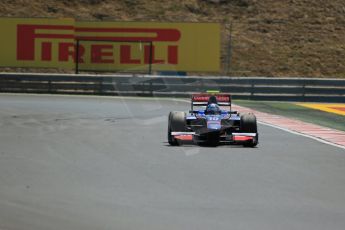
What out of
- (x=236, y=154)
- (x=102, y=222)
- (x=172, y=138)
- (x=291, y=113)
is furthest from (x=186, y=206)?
(x=291, y=113)

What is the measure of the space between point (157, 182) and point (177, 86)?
1872 centimetres

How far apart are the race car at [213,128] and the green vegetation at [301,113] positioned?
4088mm

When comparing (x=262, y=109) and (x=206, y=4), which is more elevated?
(x=206, y=4)

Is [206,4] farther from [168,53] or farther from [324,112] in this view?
[324,112]

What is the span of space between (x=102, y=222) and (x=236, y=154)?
5320 millimetres

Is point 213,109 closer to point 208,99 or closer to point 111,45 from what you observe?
point 208,99

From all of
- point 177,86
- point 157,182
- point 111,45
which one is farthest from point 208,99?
point 111,45

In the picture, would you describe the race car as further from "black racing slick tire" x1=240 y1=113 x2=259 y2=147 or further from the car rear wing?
the car rear wing

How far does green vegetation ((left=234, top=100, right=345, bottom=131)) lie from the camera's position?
59.0ft

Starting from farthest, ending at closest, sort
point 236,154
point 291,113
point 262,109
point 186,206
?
point 262,109 < point 291,113 < point 236,154 < point 186,206

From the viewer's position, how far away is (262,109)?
886 inches

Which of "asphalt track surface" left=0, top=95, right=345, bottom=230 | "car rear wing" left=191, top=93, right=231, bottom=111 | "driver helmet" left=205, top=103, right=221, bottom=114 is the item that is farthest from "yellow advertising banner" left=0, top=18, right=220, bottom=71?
"driver helmet" left=205, top=103, right=221, bottom=114

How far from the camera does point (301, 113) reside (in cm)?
2102

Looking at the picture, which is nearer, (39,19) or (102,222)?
(102,222)
